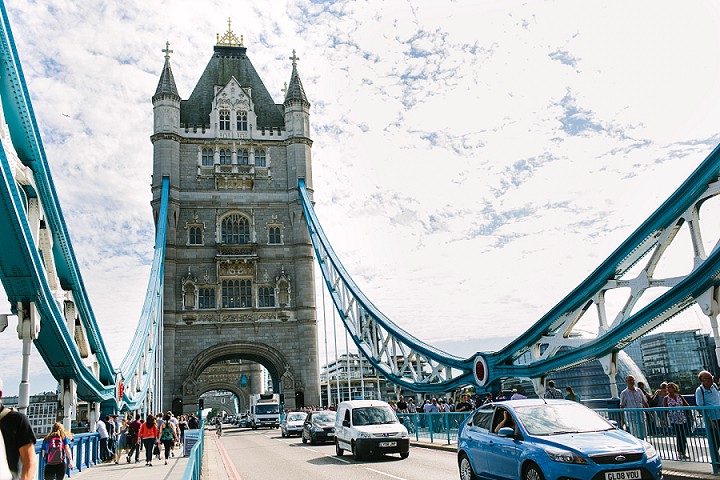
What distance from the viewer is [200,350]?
4688 cm

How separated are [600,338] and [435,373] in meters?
15.8

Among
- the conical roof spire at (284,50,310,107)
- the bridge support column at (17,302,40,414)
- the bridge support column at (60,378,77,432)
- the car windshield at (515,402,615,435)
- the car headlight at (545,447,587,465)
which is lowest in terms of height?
the car headlight at (545,447,587,465)

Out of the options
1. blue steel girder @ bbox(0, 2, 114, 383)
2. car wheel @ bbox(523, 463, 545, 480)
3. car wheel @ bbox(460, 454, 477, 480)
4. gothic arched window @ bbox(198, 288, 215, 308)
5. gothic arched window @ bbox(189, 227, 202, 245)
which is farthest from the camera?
gothic arched window @ bbox(189, 227, 202, 245)

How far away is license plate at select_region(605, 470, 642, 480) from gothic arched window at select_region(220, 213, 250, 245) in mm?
43369

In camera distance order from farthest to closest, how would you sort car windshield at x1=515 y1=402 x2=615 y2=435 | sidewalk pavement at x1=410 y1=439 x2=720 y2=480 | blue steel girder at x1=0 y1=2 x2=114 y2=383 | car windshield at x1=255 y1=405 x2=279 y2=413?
car windshield at x1=255 y1=405 x2=279 y2=413 < blue steel girder at x1=0 y1=2 x2=114 y2=383 < sidewalk pavement at x1=410 y1=439 x2=720 y2=480 < car windshield at x1=515 y1=402 x2=615 y2=435

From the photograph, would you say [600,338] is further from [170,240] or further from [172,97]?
[172,97]

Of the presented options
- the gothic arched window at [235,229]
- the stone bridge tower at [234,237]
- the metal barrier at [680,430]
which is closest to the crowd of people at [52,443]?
the metal barrier at [680,430]

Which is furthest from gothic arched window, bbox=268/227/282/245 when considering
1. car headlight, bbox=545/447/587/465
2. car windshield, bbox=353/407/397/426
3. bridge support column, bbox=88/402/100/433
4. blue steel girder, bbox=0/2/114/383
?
car headlight, bbox=545/447/587/465

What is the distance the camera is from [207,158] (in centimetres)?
5209

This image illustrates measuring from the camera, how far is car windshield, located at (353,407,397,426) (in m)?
18.5

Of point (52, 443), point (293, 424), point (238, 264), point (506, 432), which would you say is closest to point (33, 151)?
point (52, 443)

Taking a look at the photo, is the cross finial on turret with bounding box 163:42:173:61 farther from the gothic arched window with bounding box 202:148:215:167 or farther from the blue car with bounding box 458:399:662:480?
the blue car with bounding box 458:399:662:480

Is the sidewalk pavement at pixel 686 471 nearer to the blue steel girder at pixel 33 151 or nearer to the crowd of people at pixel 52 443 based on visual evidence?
the crowd of people at pixel 52 443

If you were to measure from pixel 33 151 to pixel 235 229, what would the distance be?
1383 inches
